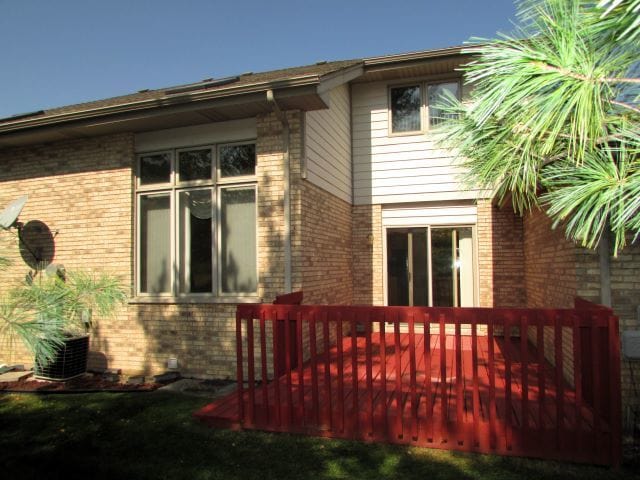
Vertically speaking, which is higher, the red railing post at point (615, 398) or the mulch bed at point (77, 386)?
the red railing post at point (615, 398)

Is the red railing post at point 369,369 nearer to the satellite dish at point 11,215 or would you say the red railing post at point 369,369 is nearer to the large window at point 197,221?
the large window at point 197,221

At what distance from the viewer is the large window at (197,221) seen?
6.01 m

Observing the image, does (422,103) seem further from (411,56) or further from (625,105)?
(625,105)

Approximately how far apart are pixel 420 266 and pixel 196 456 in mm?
5956

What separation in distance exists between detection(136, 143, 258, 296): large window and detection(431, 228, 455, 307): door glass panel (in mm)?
4058

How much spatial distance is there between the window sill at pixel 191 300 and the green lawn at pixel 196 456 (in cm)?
165

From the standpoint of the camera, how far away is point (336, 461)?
332cm

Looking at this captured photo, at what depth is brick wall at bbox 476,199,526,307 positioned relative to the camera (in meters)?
7.77

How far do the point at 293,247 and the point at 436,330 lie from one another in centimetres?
422

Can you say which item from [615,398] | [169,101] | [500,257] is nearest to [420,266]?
[500,257]

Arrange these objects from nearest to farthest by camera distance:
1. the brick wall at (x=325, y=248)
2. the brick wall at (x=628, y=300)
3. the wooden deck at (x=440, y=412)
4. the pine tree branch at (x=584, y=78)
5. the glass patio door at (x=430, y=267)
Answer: the pine tree branch at (x=584, y=78) < the wooden deck at (x=440, y=412) < the brick wall at (x=628, y=300) < the brick wall at (x=325, y=248) < the glass patio door at (x=430, y=267)

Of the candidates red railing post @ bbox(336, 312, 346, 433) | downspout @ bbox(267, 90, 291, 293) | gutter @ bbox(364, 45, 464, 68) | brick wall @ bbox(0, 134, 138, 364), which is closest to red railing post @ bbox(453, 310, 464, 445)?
red railing post @ bbox(336, 312, 346, 433)

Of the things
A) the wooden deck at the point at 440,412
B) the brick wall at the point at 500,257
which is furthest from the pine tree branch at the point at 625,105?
the brick wall at the point at 500,257

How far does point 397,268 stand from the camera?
8.55 m
